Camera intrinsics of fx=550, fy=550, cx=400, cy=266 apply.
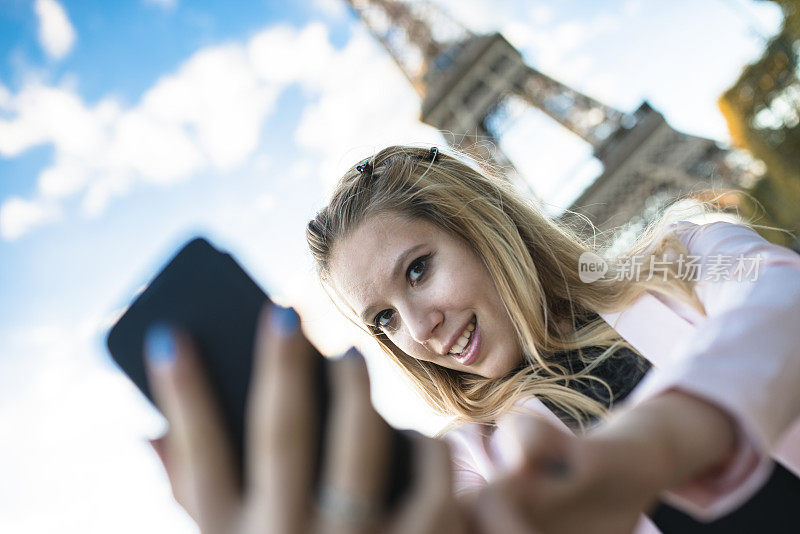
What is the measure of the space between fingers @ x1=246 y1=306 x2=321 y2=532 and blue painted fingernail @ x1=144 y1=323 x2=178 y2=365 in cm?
10

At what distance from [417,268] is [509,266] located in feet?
1.18

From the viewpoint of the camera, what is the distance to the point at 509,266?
2.14 metres

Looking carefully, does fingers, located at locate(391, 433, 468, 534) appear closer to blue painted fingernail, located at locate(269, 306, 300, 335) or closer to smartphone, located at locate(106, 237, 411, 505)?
smartphone, located at locate(106, 237, 411, 505)

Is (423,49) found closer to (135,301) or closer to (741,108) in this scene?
(741,108)

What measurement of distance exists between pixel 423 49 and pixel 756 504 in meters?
22.5

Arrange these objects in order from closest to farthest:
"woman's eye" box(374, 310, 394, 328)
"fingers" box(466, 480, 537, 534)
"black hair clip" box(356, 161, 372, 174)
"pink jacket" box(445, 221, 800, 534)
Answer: "fingers" box(466, 480, 537, 534) → "pink jacket" box(445, 221, 800, 534) → "woman's eye" box(374, 310, 394, 328) → "black hair clip" box(356, 161, 372, 174)

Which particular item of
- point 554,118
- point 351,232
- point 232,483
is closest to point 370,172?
point 351,232

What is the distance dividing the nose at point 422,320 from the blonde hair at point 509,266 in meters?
0.28

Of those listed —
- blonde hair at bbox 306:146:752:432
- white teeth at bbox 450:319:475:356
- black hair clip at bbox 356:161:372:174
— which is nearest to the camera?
blonde hair at bbox 306:146:752:432

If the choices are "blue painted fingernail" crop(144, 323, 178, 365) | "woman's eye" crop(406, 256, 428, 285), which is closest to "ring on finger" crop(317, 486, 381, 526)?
"blue painted fingernail" crop(144, 323, 178, 365)

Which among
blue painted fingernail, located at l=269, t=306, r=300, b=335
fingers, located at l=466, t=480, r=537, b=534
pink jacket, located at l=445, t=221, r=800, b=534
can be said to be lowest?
pink jacket, located at l=445, t=221, r=800, b=534

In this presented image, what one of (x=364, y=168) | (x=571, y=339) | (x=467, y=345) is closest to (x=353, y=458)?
(x=467, y=345)

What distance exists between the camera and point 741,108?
1294 centimetres

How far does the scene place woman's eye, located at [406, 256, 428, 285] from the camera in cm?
209
